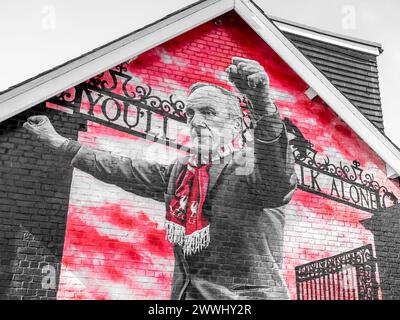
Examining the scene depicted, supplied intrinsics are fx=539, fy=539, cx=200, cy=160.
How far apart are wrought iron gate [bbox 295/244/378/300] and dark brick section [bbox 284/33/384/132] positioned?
11.3 ft

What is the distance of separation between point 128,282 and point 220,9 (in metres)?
4.20

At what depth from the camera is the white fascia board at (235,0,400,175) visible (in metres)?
7.98

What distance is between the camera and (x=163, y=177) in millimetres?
7074

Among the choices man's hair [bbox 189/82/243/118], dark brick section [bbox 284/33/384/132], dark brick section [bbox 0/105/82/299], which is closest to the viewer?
dark brick section [bbox 0/105/82/299]

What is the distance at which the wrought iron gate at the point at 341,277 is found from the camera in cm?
723

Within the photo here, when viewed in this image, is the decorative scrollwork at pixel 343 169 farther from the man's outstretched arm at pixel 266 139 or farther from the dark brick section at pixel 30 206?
the dark brick section at pixel 30 206

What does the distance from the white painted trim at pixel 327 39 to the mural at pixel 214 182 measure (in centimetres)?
251

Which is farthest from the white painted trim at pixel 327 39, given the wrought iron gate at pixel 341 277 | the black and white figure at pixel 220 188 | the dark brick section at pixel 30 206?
Result: the dark brick section at pixel 30 206

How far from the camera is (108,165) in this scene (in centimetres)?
686

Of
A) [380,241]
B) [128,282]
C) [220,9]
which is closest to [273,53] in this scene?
[220,9]

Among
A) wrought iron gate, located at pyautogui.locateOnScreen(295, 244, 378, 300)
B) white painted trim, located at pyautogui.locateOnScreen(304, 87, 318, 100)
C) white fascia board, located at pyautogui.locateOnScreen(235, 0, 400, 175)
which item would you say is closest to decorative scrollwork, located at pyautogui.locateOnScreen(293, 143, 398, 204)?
white fascia board, located at pyautogui.locateOnScreen(235, 0, 400, 175)

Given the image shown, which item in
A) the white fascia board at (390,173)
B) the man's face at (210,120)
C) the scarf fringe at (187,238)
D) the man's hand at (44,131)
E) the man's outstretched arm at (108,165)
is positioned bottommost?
the scarf fringe at (187,238)

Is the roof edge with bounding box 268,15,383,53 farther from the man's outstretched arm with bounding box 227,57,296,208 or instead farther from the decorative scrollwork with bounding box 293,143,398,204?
the decorative scrollwork with bounding box 293,143,398,204
